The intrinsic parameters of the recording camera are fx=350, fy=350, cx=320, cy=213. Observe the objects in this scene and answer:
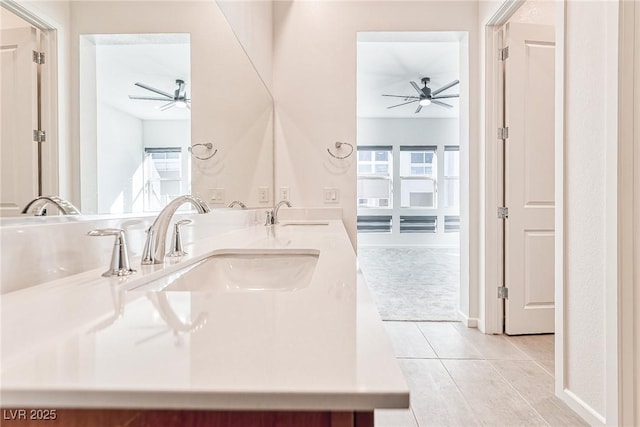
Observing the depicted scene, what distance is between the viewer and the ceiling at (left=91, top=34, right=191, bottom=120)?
0.84m

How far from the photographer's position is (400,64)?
4.40 m

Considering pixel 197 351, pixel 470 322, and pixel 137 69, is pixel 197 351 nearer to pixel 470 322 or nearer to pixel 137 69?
pixel 137 69

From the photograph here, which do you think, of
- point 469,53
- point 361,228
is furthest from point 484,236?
point 361,228

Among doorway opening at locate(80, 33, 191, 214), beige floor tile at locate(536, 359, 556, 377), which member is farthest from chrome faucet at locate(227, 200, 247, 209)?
beige floor tile at locate(536, 359, 556, 377)

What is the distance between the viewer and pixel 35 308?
512 mm

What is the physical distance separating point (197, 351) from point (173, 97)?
1.05m

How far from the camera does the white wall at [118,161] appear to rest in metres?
0.85

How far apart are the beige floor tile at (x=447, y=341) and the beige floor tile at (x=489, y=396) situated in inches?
3.8

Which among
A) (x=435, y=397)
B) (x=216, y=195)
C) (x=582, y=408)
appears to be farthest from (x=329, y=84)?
(x=582, y=408)

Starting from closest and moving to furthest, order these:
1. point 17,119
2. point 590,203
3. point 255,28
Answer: point 17,119 → point 590,203 → point 255,28

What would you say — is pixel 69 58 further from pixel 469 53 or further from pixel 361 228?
pixel 361 228

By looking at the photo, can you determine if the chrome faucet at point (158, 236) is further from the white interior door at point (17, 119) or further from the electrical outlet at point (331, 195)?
the electrical outlet at point (331, 195)

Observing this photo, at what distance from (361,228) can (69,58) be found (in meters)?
6.72

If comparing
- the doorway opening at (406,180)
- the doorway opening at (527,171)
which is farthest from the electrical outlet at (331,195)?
the doorway opening at (406,180)
